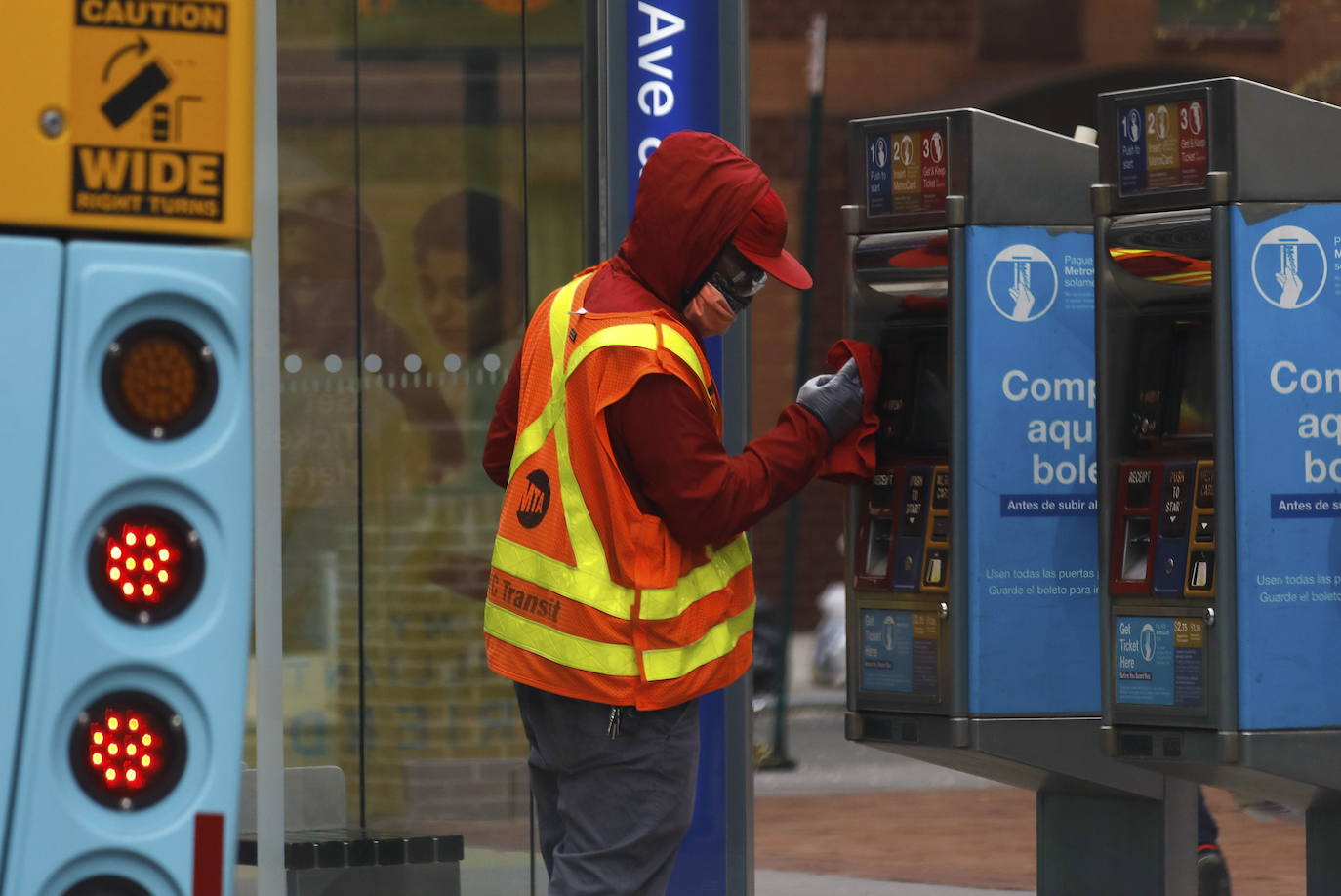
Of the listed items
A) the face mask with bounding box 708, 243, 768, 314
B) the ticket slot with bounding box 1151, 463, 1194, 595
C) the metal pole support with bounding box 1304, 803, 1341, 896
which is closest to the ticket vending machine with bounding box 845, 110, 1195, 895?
the metal pole support with bounding box 1304, 803, 1341, 896

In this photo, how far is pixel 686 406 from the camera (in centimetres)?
414

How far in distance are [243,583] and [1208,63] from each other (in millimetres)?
14769

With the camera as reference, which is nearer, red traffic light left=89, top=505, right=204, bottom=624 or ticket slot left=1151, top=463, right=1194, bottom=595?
red traffic light left=89, top=505, right=204, bottom=624

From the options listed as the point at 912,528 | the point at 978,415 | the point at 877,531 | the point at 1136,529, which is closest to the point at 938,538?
the point at 912,528

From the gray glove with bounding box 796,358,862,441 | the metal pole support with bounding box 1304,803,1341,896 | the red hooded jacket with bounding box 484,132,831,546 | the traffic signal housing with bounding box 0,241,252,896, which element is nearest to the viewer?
the traffic signal housing with bounding box 0,241,252,896

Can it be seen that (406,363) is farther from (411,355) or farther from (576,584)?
(576,584)

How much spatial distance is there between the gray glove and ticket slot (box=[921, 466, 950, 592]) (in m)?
0.63

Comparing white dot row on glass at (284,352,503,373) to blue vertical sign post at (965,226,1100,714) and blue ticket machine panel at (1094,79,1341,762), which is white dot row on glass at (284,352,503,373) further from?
blue ticket machine panel at (1094,79,1341,762)

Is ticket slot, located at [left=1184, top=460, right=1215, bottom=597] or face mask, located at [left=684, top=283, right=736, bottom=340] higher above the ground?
face mask, located at [left=684, top=283, right=736, bottom=340]

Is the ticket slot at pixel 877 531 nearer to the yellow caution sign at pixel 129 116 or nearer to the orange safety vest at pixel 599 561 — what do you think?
the orange safety vest at pixel 599 561

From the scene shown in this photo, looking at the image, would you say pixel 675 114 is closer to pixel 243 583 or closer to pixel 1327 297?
pixel 1327 297

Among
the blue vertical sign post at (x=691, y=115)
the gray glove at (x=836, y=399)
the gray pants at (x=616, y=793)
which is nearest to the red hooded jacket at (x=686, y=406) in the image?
the gray glove at (x=836, y=399)

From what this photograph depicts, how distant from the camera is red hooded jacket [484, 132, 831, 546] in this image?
163 inches

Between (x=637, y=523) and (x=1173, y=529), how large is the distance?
1.30 m
